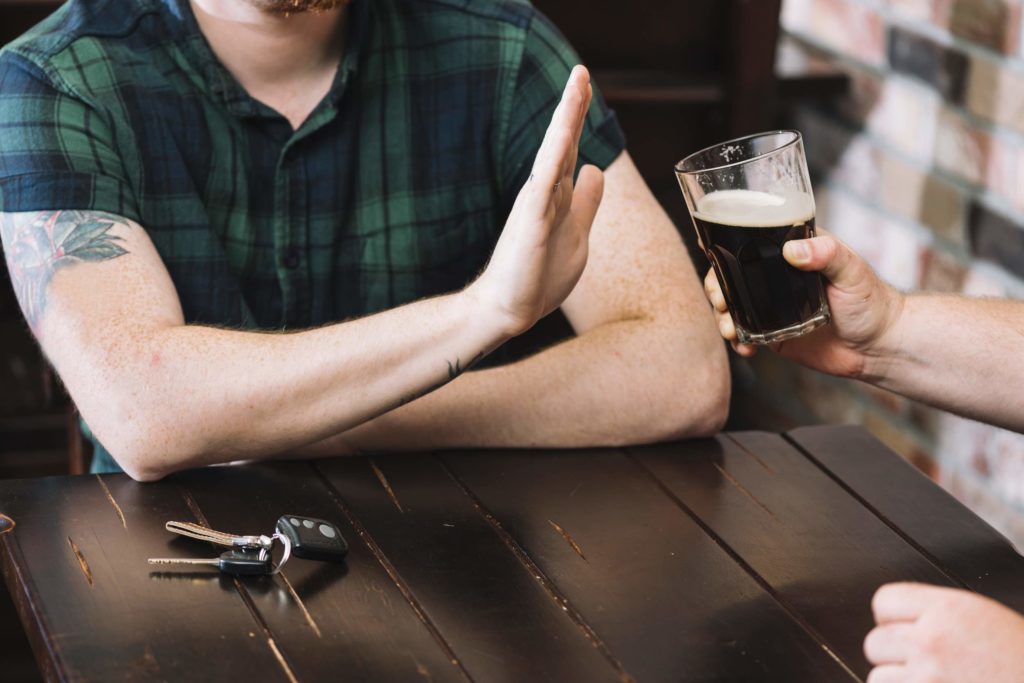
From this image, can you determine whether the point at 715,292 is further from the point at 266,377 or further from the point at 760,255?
the point at 266,377

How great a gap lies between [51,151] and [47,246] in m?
0.12

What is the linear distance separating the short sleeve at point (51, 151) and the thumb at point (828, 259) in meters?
0.72

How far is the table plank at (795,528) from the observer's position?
1099mm

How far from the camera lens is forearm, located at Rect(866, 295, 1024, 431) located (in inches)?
55.4

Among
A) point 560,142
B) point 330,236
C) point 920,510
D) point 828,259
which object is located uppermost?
point 560,142

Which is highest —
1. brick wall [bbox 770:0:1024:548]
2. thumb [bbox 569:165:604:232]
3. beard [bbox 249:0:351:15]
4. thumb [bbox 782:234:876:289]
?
beard [bbox 249:0:351:15]

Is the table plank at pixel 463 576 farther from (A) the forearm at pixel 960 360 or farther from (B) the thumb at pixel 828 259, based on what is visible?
(A) the forearm at pixel 960 360

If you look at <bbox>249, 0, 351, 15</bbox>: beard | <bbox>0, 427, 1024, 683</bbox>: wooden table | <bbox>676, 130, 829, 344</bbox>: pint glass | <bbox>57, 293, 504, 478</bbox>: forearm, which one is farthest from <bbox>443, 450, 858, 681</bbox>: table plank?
<bbox>249, 0, 351, 15</bbox>: beard

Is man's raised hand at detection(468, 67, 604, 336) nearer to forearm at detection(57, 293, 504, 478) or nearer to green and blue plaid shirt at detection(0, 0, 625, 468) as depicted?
forearm at detection(57, 293, 504, 478)

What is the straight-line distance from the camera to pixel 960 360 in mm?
1415

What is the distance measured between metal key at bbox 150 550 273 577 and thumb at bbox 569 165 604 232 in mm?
463

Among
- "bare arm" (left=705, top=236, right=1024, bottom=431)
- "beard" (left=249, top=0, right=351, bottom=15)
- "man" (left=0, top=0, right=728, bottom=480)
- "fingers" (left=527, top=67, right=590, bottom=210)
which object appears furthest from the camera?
"beard" (left=249, top=0, right=351, bottom=15)

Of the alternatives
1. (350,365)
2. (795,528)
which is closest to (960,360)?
(795,528)

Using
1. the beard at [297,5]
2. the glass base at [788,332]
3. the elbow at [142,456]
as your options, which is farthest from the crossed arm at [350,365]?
the beard at [297,5]
